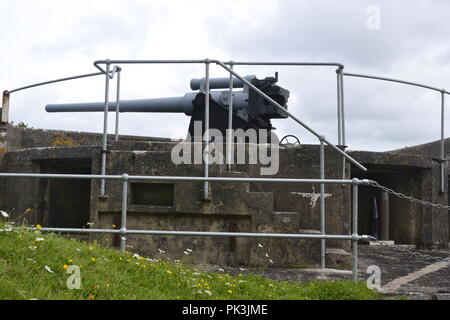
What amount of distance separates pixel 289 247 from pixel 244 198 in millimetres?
683

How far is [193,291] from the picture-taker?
3.95 metres

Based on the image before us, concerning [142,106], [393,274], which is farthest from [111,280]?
[142,106]

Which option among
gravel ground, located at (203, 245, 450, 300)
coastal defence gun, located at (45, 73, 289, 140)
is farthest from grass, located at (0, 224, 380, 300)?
coastal defence gun, located at (45, 73, 289, 140)

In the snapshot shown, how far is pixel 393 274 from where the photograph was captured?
550 centimetres

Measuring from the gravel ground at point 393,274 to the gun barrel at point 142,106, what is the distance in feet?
11.1

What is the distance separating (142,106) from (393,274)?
5.20 metres

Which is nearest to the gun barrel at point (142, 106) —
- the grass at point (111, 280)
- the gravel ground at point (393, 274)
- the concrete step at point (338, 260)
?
the gravel ground at point (393, 274)

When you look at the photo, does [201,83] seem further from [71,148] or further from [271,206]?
[271,206]

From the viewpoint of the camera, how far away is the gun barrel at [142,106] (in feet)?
28.0

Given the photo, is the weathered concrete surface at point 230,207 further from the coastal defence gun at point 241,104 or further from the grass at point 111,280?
the grass at point 111,280

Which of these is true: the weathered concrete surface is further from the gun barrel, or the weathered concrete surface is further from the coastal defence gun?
the gun barrel

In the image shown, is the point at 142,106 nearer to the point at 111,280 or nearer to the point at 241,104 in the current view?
the point at 241,104

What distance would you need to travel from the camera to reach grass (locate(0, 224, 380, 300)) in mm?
3600
